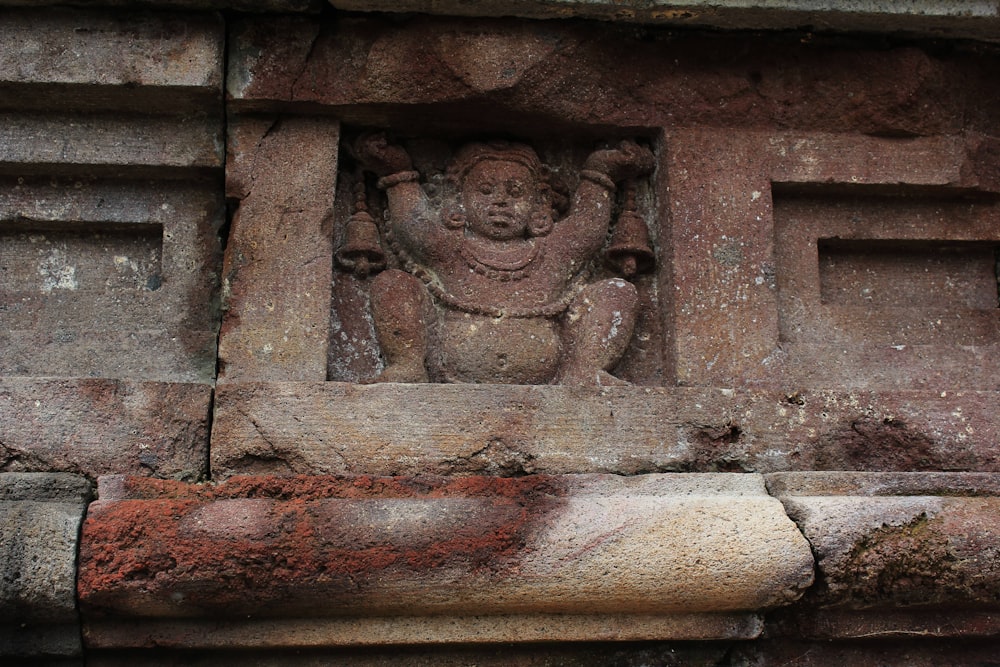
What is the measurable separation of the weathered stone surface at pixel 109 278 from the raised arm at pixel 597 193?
1.19 meters

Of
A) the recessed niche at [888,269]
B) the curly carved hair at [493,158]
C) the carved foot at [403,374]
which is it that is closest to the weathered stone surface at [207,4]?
the curly carved hair at [493,158]

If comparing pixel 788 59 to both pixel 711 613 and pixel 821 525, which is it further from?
pixel 711 613

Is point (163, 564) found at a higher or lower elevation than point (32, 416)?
lower

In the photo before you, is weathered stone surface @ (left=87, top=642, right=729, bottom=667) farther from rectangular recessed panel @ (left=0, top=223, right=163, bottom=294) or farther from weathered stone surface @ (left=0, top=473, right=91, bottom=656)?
rectangular recessed panel @ (left=0, top=223, right=163, bottom=294)

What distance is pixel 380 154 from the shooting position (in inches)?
156

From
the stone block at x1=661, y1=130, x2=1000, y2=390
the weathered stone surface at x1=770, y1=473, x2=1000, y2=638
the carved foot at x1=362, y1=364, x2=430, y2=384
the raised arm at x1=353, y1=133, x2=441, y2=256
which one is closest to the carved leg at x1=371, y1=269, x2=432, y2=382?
the carved foot at x1=362, y1=364, x2=430, y2=384

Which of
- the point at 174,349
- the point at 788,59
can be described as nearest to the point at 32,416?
the point at 174,349

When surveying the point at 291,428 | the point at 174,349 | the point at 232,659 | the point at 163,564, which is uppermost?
the point at 174,349

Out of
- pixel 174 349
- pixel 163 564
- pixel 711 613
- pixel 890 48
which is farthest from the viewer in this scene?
pixel 890 48

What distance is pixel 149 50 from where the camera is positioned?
386 centimetres

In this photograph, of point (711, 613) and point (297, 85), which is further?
point (297, 85)

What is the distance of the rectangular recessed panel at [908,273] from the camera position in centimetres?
412

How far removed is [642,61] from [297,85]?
1157mm

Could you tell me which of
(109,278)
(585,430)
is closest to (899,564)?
(585,430)
